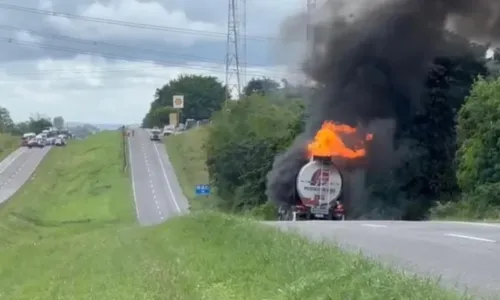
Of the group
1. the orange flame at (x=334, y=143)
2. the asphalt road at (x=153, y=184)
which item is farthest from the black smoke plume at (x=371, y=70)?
the asphalt road at (x=153, y=184)

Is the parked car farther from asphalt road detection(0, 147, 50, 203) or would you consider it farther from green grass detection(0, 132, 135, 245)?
green grass detection(0, 132, 135, 245)

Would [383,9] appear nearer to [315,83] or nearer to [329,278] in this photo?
[315,83]

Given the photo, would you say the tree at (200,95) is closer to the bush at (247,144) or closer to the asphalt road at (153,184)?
the asphalt road at (153,184)

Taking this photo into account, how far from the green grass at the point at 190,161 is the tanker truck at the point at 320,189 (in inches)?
1039

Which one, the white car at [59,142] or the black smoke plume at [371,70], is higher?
the black smoke plume at [371,70]

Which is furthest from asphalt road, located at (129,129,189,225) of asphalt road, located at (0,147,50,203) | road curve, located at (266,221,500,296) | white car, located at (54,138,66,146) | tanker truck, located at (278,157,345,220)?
road curve, located at (266,221,500,296)

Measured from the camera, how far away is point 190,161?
105375 millimetres

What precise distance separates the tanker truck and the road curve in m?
17.6

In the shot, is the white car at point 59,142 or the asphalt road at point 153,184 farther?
the white car at point 59,142

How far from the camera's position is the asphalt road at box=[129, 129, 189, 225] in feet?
238

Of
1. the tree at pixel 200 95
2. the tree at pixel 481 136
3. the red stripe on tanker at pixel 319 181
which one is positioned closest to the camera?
the red stripe on tanker at pixel 319 181

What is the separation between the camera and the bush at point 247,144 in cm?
6612

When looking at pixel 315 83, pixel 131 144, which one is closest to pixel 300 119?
pixel 315 83

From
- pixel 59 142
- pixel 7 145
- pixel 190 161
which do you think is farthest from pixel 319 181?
pixel 7 145
